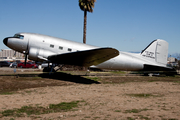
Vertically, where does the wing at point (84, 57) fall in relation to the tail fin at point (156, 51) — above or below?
below

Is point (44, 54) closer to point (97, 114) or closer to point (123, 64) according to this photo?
point (123, 64)

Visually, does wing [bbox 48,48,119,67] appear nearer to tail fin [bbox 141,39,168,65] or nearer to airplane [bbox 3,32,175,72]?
airplane [bbox 3,32,175,72]

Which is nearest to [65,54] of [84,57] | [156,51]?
[84,57]

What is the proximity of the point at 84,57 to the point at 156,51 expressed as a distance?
31.6 ft

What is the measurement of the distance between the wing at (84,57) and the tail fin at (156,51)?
662cm

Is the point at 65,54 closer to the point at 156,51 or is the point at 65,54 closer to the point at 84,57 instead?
the point at 84,57

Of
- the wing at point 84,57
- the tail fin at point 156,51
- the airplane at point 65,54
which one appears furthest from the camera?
the tail fin at point 156,51

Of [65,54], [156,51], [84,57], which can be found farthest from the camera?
[156,51]

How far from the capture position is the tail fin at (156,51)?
65.9ft

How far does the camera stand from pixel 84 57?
1516cm

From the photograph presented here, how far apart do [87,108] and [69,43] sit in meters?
11.8

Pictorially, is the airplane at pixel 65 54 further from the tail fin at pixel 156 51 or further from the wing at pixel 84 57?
the tail fin at pixel 156 51

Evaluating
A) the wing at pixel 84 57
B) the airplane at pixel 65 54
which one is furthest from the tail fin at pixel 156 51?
the wing at pixel 84 57

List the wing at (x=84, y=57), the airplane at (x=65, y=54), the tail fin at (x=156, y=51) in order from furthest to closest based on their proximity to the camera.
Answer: the tail fin at (x=156, y=51), the airplane at (x=65, y=54), the wing at (x=84, y=57)
